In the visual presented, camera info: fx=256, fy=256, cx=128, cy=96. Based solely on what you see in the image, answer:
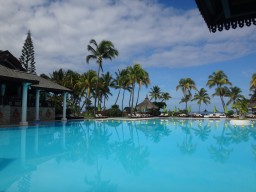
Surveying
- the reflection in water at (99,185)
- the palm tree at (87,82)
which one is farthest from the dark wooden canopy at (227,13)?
the palm tree at (87,82)

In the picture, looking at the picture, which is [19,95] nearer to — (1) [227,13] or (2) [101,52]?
(2) [101,52]

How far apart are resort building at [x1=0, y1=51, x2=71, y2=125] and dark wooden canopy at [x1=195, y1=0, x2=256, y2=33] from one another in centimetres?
1647

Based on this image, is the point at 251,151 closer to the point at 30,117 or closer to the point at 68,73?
the point at 30,117

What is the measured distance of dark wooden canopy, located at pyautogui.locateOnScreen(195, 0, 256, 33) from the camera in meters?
3.74

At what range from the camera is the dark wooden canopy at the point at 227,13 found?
12.3 ft

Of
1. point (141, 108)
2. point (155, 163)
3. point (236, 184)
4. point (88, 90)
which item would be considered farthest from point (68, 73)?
point (236, 184)

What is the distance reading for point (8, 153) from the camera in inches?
399

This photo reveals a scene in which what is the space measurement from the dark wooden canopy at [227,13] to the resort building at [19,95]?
1647cm

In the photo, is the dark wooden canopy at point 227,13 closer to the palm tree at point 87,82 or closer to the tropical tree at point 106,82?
the palm tree at point 87,82

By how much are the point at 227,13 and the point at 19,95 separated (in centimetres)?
2380

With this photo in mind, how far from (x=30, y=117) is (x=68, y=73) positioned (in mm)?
16600

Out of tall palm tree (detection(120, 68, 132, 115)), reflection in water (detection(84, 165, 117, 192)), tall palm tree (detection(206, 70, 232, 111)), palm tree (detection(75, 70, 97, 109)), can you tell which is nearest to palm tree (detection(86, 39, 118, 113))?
palm tree (detection(75, 70, 97, 109))

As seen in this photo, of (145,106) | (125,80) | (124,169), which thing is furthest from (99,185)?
(145,106)

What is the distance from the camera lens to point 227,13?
3.87 metres
